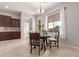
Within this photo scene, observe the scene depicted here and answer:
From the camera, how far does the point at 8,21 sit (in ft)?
25.8

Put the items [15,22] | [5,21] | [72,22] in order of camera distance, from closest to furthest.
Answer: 1. [72,22]
2. [5,21]
3. [15,22]

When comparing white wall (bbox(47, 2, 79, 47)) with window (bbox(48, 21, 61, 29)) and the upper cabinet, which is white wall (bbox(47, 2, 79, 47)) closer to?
window (bbox(48, 21, 61, 29))

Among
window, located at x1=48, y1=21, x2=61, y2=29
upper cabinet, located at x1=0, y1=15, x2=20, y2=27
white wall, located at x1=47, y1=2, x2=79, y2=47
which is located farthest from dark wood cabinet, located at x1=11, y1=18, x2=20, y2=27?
white wall, located at x1=47, y1=2, x2=79, y2=47

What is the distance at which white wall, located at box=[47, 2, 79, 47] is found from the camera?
4535 mm

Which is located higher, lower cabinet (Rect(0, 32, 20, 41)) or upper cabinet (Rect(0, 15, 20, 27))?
upper cabinet (Rect(0, 15, 20, 27))

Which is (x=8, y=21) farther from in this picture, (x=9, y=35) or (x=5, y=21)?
(x=9, y=35)

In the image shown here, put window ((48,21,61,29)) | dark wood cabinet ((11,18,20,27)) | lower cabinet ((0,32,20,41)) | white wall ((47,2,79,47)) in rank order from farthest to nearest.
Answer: dark wood cabinet ((11,18,20,27)), lower cabinet ((0,32,20,41)), window ((48,21,61,29)), white wall ((47,2,79,47))

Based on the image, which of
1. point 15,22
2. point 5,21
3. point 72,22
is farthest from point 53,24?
point 5,21

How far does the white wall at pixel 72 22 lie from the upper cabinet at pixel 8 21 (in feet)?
16.5

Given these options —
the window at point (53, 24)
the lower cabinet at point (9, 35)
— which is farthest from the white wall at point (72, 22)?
the lower cabinet at point (9, 35)

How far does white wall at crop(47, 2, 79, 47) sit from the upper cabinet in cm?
503

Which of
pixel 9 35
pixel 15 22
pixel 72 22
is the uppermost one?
pixel 15 22

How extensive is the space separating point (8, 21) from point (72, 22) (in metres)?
5.66

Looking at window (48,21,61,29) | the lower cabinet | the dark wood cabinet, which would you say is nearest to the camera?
window (48,21,61,29)
